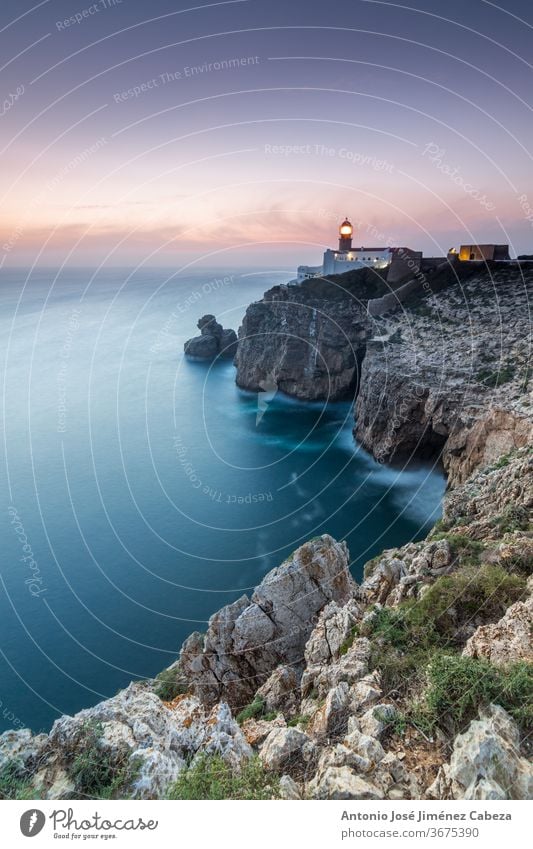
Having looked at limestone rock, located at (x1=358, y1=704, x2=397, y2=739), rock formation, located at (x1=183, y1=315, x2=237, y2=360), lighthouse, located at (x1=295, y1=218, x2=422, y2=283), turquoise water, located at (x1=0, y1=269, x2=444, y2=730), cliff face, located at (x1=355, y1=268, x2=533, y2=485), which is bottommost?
turquoise water, located at (x1=0, y1=269, x2=444, y2=730)

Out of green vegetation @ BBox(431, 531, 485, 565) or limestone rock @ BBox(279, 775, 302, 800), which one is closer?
limestone rock @ BBox(279, 775, 302, 800)

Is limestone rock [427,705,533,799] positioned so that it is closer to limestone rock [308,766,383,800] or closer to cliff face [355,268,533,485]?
limestone rock [308,766,383,800]

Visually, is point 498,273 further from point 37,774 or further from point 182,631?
point 37,774

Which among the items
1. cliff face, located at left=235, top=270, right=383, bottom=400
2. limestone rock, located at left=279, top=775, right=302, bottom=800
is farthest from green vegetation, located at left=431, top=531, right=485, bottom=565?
cliff face, located at left=235, top=270, right=383, bottom=400

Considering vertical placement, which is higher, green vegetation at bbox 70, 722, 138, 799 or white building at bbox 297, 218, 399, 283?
white building at bbox 297, 218, 399, 283

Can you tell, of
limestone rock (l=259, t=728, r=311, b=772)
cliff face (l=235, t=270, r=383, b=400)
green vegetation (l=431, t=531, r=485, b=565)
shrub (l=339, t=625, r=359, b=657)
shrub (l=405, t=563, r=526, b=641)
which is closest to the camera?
Result: limestone rock (l=259, t=728, r=311, b=772)

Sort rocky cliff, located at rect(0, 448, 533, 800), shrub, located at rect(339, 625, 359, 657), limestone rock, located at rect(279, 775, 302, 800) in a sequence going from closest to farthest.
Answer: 1. rocky cliff, located at rect(0, 448, 533, 800)
2. limestone rock, located at rect(279, 775, 302, 800)
3. shrub, located at rect(339, 625, 359, 657)

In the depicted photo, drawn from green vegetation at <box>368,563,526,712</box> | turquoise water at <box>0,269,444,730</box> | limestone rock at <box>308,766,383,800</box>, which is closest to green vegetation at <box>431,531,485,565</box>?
green vegetation at <box>368,563,526,712</box>
